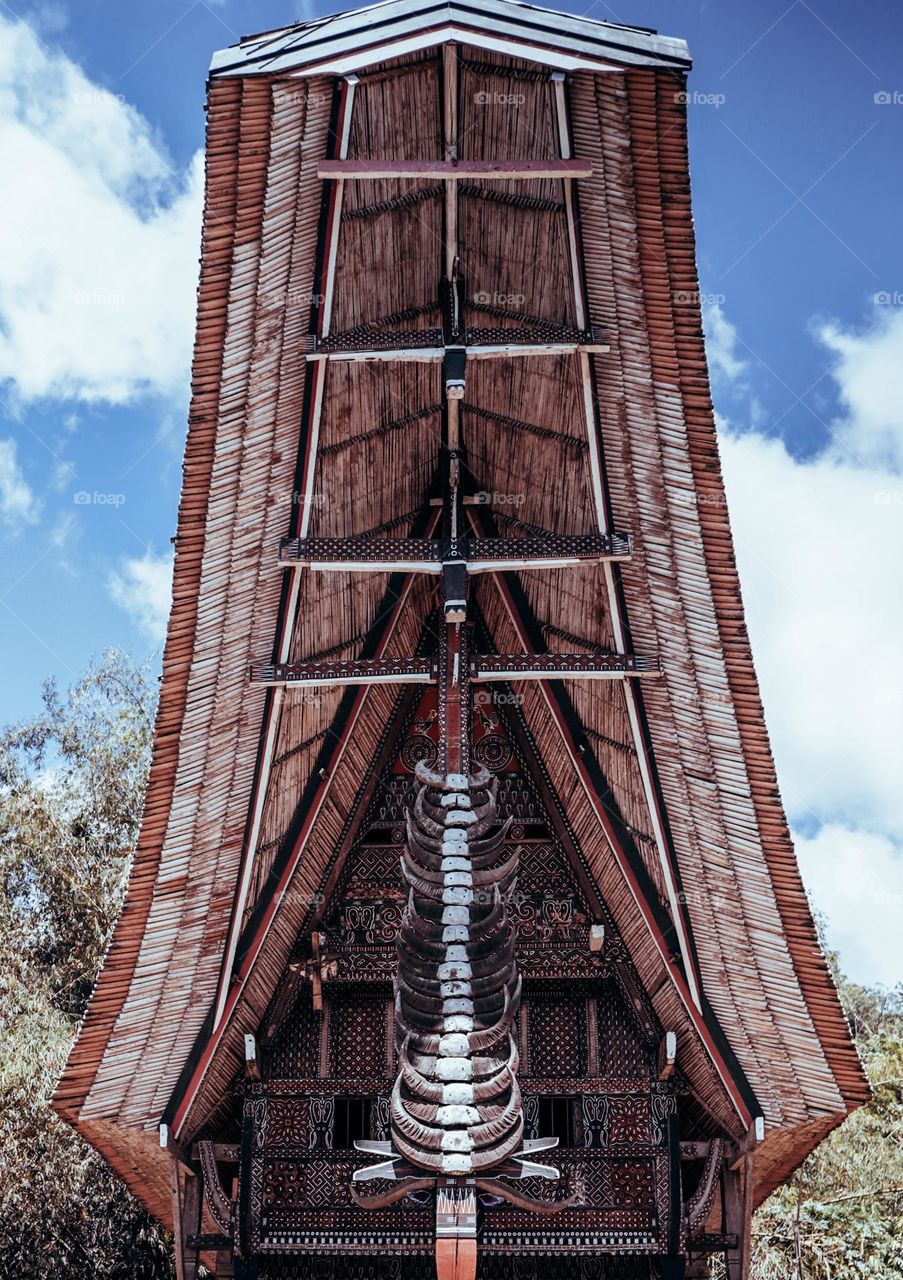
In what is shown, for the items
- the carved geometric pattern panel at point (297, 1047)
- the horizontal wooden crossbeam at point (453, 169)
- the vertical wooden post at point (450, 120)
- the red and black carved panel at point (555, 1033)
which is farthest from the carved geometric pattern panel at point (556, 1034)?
the horizontal wooden crossbeam at point (453, 169)

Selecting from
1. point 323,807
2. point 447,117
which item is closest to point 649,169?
point 447,117

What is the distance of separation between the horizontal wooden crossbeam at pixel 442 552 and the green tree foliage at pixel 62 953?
629 cm

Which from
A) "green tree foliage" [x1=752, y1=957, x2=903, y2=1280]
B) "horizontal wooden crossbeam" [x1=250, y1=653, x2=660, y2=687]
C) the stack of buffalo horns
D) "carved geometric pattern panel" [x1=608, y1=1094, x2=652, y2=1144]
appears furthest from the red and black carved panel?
"green tree foliage" [x1=752, y1=957, x2=903, y2=1280]

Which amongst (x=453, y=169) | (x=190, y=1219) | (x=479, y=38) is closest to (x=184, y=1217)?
(x=190, y=1219)

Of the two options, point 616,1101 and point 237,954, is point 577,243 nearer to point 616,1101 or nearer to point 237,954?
point 237,954

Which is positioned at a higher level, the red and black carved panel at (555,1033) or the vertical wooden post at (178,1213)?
the red and black carved panel at (555,1033)

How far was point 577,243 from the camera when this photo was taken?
25.5ft

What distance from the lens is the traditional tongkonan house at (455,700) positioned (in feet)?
25.1

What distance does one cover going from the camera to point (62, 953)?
1531 centimetres

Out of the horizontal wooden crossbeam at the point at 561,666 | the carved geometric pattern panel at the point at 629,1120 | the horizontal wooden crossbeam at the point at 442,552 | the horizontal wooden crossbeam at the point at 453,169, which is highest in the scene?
the horizontal wooden crossbeam at the point at 453,169

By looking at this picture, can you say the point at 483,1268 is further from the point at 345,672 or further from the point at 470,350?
the point at 470,350

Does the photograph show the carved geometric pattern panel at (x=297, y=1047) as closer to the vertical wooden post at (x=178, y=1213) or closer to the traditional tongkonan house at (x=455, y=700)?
the traditional tongkonan house at (x=455, y=700)

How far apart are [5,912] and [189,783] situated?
7029 mm

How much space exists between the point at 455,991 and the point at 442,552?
7.59ft
